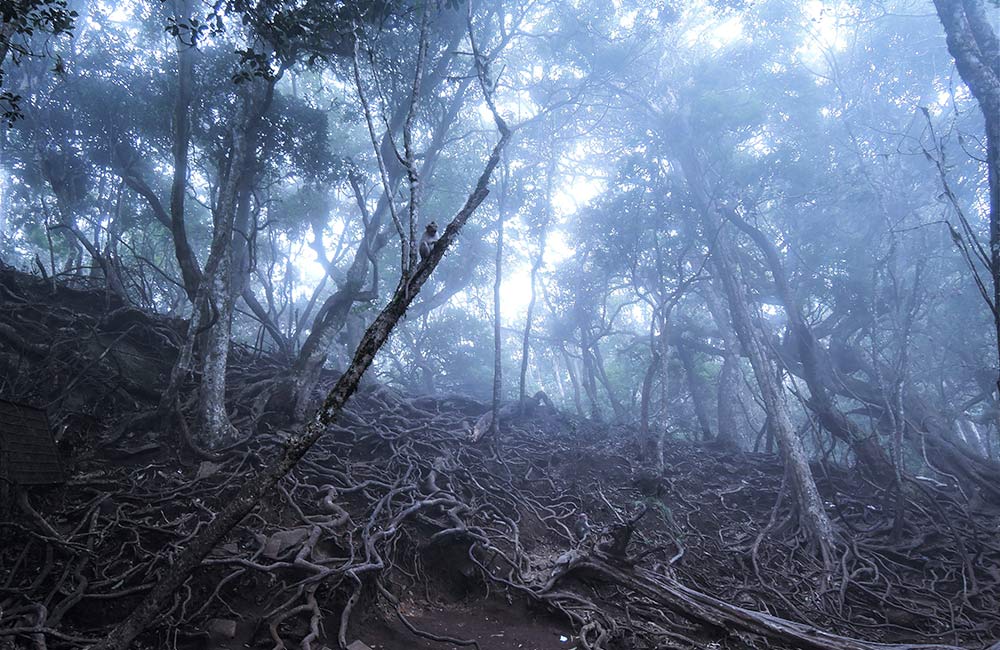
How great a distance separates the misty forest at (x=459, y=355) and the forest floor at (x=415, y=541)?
43mm

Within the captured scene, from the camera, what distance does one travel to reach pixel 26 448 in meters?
4.18

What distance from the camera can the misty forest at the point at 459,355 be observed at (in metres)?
4.16

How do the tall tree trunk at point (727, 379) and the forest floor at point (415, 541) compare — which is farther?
the tall tree trunk at point (727, 379)

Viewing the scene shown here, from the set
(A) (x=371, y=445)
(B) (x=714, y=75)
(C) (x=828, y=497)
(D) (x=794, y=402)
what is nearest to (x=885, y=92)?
(B) (x=714, y=75)

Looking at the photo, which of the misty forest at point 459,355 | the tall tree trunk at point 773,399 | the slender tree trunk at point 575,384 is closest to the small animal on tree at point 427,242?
the misty forest at point 459,355

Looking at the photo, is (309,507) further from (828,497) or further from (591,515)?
(828,497)

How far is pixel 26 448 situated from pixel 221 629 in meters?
2.32

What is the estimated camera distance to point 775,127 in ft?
52.4

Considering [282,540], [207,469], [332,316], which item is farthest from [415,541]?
[332,316]

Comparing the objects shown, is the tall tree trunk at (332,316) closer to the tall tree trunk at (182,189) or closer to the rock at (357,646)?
the tall tree trunk at (182,189)

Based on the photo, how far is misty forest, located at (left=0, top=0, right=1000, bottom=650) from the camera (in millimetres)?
4164

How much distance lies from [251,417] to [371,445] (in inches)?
71.3

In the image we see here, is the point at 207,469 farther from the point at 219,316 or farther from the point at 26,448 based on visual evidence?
the point at 219,316

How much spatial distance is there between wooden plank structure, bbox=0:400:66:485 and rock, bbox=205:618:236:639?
2.03 metres
